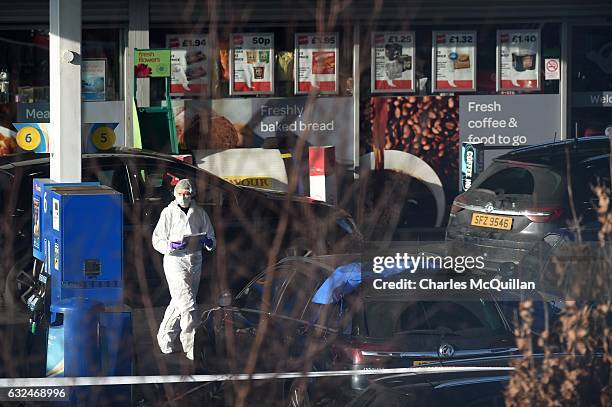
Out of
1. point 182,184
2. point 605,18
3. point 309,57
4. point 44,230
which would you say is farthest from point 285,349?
point 605,18

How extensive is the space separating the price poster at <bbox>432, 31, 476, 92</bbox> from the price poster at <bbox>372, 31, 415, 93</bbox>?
13.1 inches

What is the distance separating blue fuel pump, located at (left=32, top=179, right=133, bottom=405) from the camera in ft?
22.4

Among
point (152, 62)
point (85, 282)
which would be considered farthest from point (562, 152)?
point (85, 282)

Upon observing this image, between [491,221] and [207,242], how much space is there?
3030 millimetres

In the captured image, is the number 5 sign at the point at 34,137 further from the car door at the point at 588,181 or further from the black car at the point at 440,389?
the black car at the point at 440,389

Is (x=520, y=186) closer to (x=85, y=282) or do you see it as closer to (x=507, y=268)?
(x=507, y=268)

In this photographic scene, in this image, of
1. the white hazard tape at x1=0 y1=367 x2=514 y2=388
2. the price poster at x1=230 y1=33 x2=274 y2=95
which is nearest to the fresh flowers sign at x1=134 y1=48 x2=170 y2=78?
the price poster at x1=230 y1=33 x2=274 y2=95

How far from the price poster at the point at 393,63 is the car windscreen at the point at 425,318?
8.66 meters

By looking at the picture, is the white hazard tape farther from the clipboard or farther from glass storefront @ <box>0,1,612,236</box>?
glass storefront @ <box>0,1,612,236</box>

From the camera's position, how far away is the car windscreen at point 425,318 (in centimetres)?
659

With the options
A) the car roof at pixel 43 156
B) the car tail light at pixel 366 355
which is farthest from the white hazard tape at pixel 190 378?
the car roof at pixel 43 156

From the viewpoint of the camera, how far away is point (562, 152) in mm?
11164

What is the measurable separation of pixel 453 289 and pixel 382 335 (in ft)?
2.74

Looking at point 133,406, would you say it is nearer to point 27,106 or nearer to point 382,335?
point 382,335
